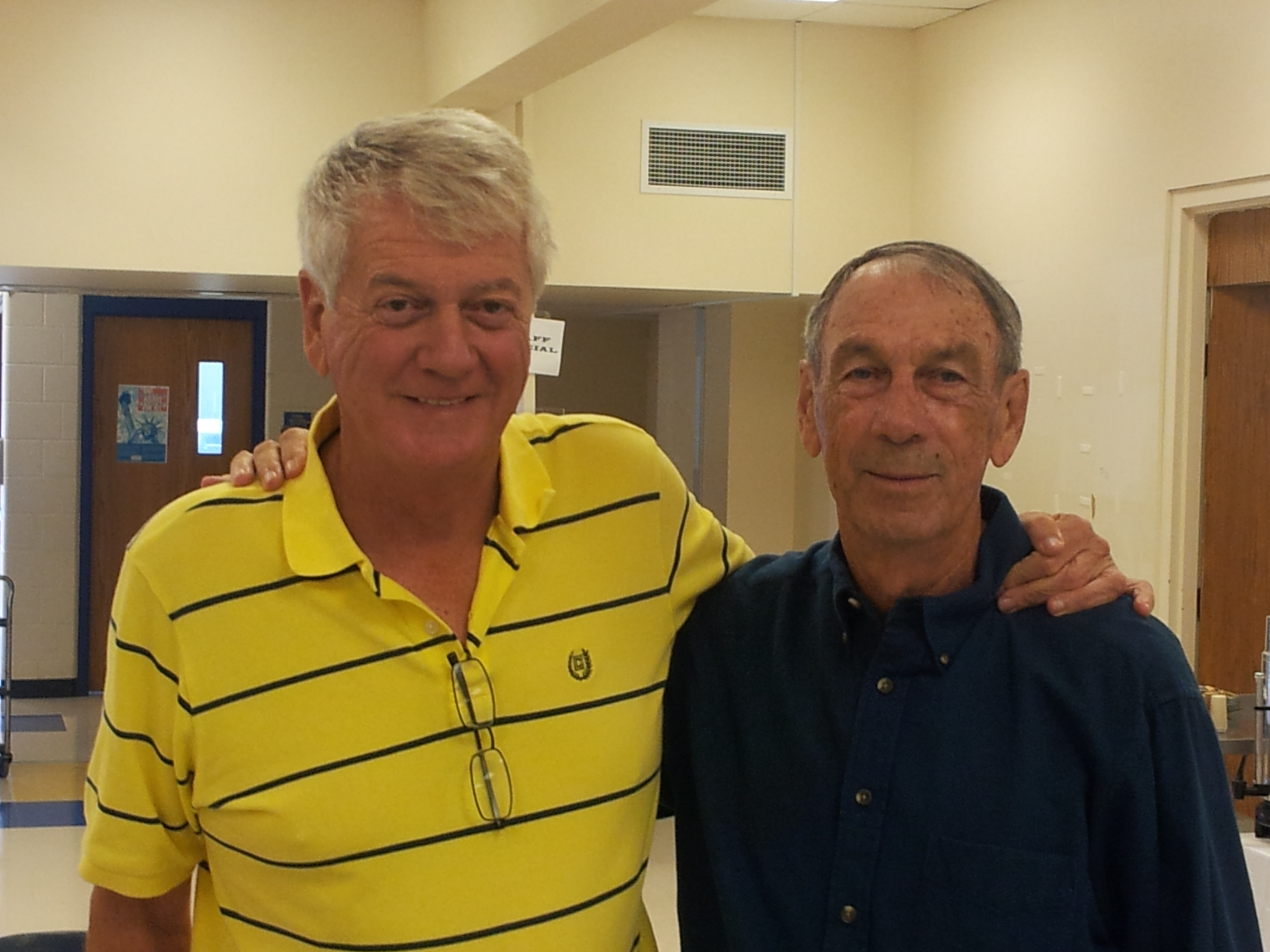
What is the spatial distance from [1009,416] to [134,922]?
1200 millimetres

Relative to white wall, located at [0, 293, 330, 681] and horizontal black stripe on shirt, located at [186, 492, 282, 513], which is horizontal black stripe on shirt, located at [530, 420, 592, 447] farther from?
white wall, located at [0, 293, 330, 681]

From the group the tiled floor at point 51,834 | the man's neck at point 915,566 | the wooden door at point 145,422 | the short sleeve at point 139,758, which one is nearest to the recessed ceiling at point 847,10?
the wooden door at point 145,422

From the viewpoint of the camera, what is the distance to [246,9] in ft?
18.9

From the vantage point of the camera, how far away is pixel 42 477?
A: 7973 millimetres

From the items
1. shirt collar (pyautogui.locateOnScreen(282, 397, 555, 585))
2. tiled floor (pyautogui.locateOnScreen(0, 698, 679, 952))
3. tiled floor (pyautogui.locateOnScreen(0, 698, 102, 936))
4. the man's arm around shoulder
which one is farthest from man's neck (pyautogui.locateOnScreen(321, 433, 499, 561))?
tiled floor (pyautogui.locateOnScreen(0, 698, 102, 936))

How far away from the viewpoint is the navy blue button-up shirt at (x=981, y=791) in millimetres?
1483

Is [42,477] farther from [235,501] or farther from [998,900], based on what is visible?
[998,900]

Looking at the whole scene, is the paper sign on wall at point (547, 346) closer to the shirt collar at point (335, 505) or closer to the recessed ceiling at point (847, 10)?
the recessed ceiling at point (847, 10)

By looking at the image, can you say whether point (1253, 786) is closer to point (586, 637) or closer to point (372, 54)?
point (586, 637)

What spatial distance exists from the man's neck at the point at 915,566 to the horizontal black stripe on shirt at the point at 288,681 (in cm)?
55

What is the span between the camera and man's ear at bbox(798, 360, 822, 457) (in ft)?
5.62

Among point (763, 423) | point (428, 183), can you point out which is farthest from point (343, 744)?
point (763, 423)

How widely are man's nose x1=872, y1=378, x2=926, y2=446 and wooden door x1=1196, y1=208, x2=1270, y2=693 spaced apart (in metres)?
4.00

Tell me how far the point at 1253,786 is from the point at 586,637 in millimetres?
2475
